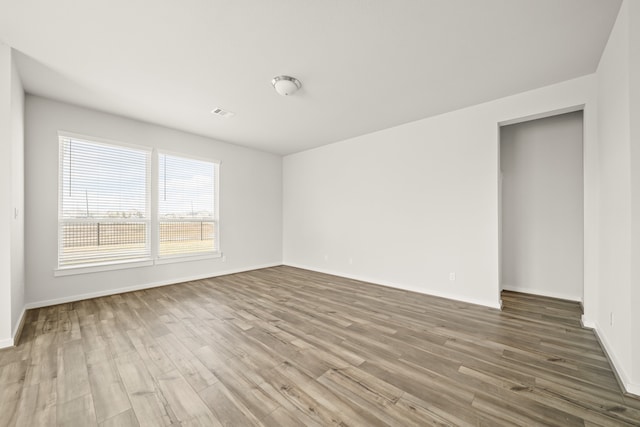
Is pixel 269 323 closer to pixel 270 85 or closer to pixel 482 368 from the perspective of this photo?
pixel 482 368

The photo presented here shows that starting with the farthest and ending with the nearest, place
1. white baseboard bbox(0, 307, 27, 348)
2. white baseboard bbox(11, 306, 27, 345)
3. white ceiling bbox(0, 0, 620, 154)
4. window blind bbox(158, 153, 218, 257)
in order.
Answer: window blind bbox(158, 153, 218, 257), white baseboard bbox(11, 306, 27, 345), white baseboard bbox(0, 307, 27, 348), white ceiling bbox(0, 0, 620, 154)

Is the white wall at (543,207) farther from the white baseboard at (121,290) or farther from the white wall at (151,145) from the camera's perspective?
the white baseboard at (121,290)

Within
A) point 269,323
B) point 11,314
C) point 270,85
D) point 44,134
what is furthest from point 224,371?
point 44,134

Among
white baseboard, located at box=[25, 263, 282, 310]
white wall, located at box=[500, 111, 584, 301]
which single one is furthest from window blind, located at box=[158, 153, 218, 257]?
white wall, located at box=[500, 111, 584, 301]

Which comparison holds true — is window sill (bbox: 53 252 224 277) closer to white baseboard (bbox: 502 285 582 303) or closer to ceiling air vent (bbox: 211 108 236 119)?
ceiling air vent (bbox: 211 108 236 119)

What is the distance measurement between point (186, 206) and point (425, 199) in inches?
173

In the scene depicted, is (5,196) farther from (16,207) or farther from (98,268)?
(98,268)

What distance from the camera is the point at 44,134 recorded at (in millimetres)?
3461

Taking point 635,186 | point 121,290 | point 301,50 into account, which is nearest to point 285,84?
point 301,50

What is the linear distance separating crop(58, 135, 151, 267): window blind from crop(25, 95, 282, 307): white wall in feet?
0.46

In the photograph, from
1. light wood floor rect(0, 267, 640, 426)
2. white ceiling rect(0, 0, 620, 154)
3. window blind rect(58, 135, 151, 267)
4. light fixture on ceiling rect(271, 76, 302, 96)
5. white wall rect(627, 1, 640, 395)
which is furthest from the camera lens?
window blind rect(58, 135, 151, 267)

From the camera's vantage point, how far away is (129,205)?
4.21 metres

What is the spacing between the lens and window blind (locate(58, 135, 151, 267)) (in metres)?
3.67

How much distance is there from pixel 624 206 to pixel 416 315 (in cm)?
212
